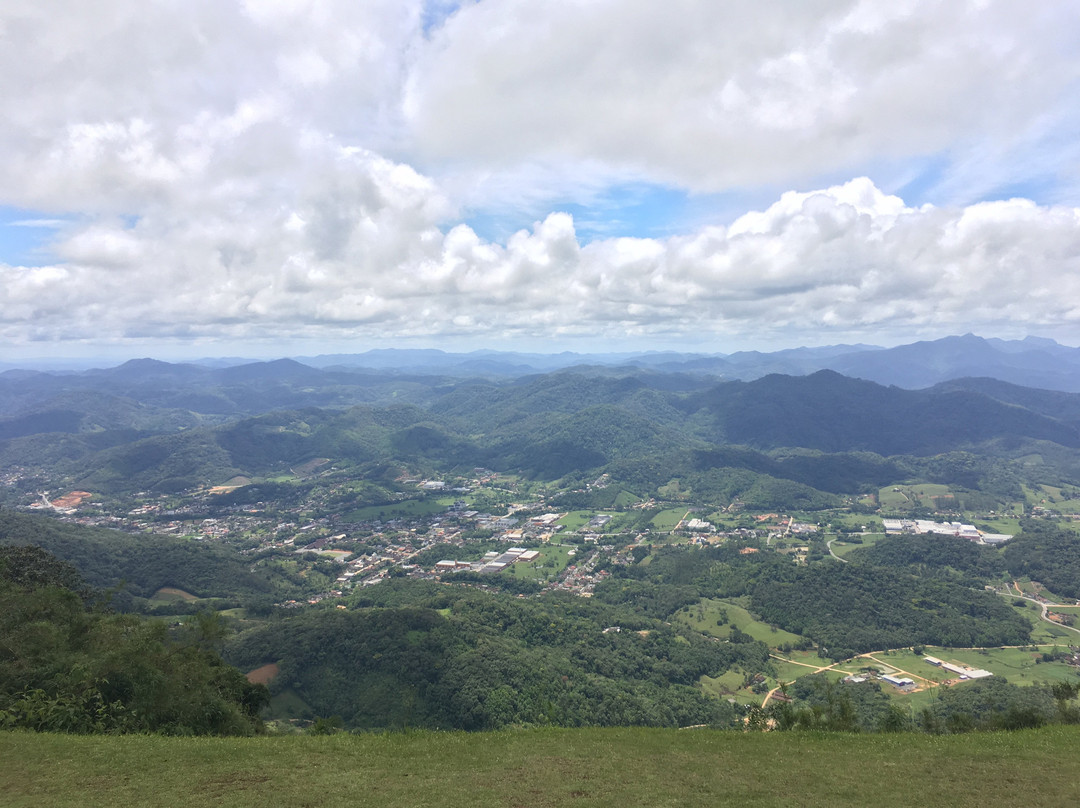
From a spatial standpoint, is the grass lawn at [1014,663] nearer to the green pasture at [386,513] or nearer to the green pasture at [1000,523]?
the green pasture at [1000,523]

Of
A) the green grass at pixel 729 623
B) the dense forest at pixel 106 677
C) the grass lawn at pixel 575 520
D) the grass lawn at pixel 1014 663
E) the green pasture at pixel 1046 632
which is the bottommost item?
the grass lawn at pixel 575 520

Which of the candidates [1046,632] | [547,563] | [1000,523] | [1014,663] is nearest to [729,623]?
[1014,663]

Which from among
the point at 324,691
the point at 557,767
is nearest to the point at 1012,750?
the point at 557,767

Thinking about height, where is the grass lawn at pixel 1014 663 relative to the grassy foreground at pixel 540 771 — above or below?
below

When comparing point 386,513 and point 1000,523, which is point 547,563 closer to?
point 386,513

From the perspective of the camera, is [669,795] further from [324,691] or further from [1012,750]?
[324,691]

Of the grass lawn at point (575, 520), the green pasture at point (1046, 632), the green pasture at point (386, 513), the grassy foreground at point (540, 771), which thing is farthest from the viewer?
the green pasture at point (386, 513)

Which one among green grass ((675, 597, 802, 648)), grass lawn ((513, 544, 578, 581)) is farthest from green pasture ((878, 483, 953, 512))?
grass lawn ((513, 544, 578, 581))

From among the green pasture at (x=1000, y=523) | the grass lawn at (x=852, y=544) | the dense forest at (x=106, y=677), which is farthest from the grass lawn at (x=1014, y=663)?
the dense forest at (x=106, y=677)
